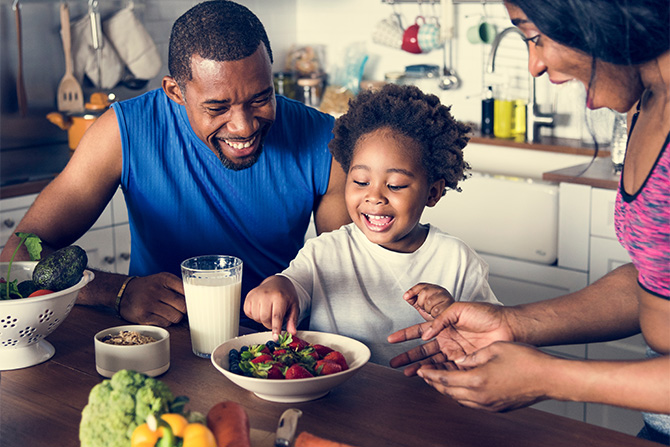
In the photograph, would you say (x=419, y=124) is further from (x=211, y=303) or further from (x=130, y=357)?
(x=130, y=357)

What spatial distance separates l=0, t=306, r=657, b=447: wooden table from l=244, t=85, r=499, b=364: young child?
1.27ft

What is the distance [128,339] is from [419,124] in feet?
2.58

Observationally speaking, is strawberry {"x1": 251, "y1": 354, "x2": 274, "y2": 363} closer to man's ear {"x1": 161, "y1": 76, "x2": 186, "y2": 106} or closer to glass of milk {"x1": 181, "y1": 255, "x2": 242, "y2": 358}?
glass of milk {"x1": 181, "y1": 255, "x2": 242, "y2": 358}

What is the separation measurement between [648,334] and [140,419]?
2.62 feet

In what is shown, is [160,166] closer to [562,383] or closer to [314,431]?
[314,431]

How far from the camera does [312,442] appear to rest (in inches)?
38.6

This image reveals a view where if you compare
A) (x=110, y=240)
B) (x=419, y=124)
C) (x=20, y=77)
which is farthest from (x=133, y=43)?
(x=419, y=124)

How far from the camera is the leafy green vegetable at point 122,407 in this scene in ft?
2.88

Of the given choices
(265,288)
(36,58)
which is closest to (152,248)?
(265,288)

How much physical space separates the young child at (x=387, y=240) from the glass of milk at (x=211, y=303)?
20 cm

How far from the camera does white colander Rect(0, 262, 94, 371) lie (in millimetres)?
1265

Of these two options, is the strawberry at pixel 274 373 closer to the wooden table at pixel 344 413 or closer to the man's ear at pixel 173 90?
the wooden table at pixel 344 413

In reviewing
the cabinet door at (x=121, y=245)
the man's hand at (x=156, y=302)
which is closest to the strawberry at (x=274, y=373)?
the man's hand at (x=156, y=302)

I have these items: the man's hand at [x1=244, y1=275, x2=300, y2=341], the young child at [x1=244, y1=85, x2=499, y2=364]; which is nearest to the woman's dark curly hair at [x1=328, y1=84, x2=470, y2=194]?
the young child at [x1=244, y1=85, x2=499, y2=364]
